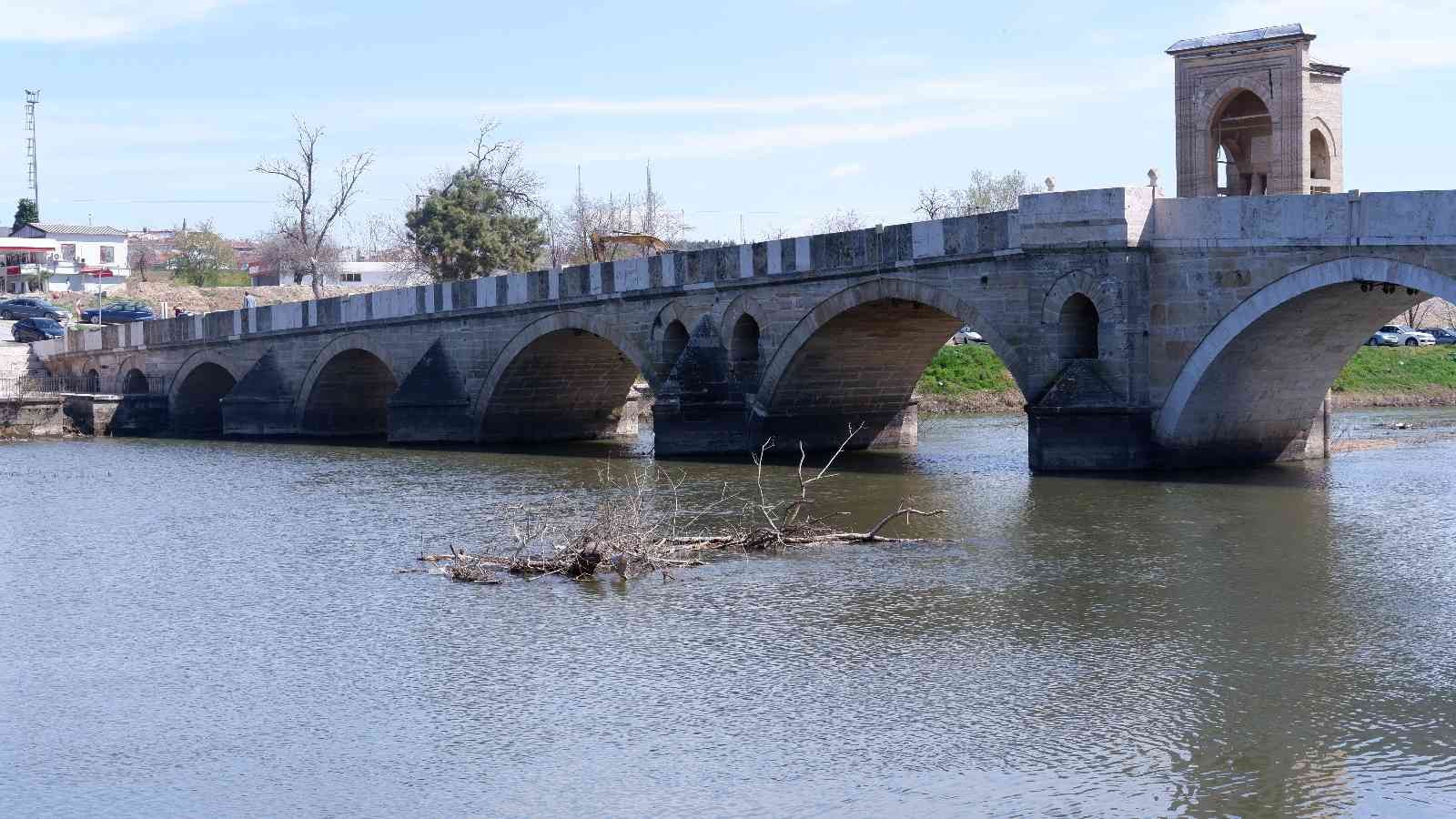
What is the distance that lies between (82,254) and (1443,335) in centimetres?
6230

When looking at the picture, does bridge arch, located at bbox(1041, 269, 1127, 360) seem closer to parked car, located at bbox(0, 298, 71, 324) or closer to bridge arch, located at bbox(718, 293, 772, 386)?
bridge arch, located at bbox(718, 293, 772, 386)

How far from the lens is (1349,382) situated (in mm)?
37500

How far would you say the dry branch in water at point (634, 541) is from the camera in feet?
46.4

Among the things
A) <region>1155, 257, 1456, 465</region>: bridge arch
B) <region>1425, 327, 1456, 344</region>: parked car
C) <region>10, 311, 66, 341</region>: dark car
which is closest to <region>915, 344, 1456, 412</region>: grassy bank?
<region>1425, 327, 1456, 344</region>: parked car

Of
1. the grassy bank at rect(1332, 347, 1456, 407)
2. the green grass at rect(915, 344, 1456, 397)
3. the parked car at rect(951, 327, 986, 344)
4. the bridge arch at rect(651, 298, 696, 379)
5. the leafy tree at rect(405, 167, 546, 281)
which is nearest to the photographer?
the bridge arch at rect(651, 298, 696, 379)

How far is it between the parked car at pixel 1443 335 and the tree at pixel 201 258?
51676mm

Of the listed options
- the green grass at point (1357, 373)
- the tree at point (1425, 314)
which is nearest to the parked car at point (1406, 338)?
the green grass at point (1357, 373)

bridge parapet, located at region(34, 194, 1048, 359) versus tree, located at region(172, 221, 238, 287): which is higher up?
tree, located at region(172, 221, 238, 287)

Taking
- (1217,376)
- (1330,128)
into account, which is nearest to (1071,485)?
(1217,376)

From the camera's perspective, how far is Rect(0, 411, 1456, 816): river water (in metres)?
8.40

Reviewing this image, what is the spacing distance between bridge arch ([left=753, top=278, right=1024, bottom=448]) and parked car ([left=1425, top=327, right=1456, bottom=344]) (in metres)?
24.8

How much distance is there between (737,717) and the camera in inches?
380

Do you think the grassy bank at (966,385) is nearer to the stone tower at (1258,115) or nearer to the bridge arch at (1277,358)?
the stone tower at (1258,115)

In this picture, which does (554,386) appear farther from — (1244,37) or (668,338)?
(1244,37)
